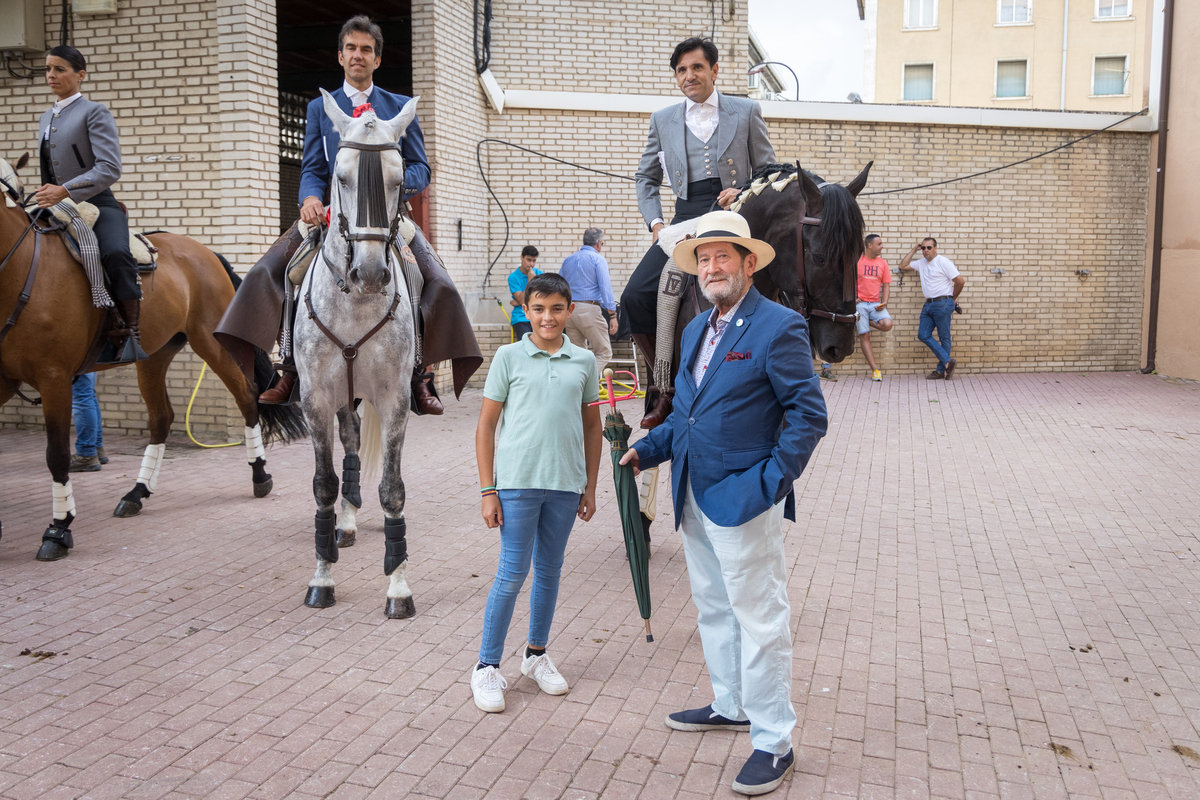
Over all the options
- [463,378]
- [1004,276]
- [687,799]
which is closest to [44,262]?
[463,378]

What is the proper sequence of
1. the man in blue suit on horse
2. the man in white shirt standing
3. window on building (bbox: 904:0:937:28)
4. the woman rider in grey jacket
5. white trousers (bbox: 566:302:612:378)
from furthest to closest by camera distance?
window on building (bbox: 904:0:937:28)
the man in white shirt standing
white trousers (bbox: 566:302:612:378)
the woman rider in grey jacket
the man in blue suit on horse

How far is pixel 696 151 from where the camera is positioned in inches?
227

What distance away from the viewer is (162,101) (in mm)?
9539

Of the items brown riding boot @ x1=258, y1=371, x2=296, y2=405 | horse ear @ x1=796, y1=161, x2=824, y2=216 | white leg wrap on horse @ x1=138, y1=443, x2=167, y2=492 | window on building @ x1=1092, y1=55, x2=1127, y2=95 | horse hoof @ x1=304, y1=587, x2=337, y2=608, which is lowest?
horse hoof @ x1=304, y1=587, x2=337, y2=608

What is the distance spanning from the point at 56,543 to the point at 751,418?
15.9 feet

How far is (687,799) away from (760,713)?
1.27 feet

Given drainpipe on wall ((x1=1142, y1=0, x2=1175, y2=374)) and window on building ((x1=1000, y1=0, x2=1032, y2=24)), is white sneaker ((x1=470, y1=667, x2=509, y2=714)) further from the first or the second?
window on building ((x1=1000, y1=0, x2=1032, y2=24))

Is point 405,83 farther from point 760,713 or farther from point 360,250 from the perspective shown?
point 760,713

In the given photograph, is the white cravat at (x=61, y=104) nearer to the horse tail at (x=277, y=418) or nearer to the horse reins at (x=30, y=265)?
the horse reins at (x=30, y=265)

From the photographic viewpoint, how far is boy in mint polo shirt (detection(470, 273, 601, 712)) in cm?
375

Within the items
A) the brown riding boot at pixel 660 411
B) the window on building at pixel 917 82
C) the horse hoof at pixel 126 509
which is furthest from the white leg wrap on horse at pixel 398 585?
the window on building at pixel 917 82

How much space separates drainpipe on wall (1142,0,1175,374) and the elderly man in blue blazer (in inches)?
633

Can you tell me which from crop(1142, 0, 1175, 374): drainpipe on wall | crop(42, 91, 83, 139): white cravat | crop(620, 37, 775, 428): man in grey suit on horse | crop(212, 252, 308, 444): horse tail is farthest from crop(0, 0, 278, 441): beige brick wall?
crop(1142, 0, 1175, 374): drainpipe on wall

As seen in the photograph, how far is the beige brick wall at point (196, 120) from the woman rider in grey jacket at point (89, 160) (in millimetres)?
2913
